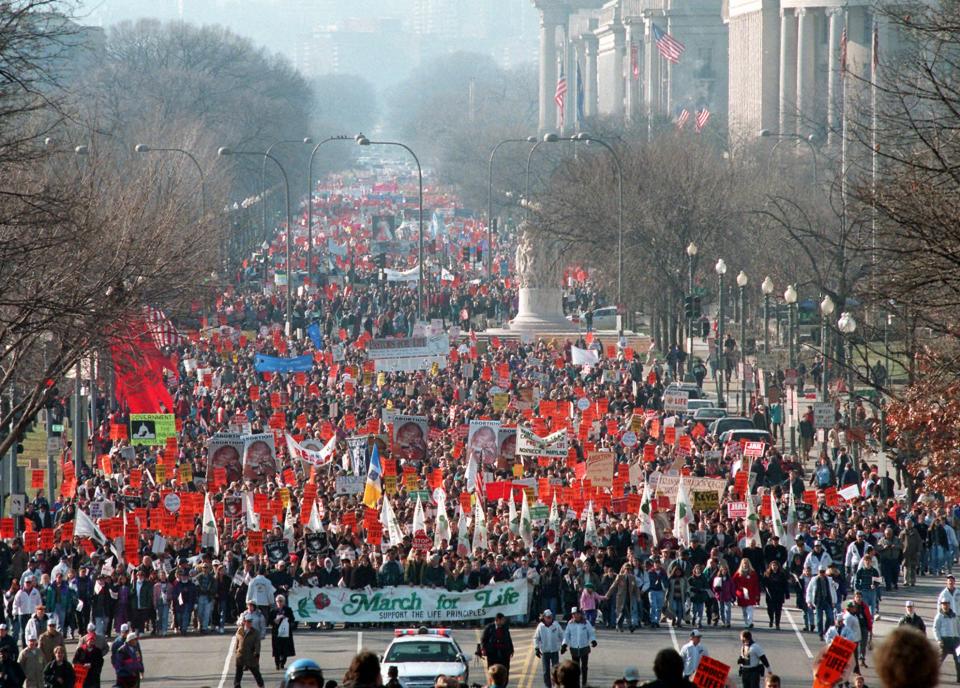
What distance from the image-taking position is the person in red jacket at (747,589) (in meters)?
26.3

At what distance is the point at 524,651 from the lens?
25250 millimetres

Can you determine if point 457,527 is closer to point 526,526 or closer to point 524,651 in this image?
point 526,526

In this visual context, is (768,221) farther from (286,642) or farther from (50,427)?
(286,642)

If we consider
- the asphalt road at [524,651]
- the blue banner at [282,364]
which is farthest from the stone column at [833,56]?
the asphalt road at [524,651]

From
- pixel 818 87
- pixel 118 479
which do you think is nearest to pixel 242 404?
pixel 118 479

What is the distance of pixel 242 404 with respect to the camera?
44.1 m

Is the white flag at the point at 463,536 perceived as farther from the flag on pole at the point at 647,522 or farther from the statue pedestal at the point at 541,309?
the statue pedestal at the point at 541,309

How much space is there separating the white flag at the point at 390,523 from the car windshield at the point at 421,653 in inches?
248

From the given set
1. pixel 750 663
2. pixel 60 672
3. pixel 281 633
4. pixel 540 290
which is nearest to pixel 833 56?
pixel 540 290

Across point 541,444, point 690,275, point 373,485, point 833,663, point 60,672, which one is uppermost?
point 690,275

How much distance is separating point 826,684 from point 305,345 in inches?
1499

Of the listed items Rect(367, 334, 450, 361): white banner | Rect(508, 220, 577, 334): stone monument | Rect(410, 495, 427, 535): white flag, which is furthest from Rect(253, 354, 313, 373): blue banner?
Rect(508, 220, 577, 334): stone monument

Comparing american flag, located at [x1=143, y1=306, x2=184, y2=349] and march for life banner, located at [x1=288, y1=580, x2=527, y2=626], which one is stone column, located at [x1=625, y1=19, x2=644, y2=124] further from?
march for life banner, located at [x1=288, y1=580, x2=527, y2=626]

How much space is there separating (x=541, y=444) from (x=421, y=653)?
13.3 meters
